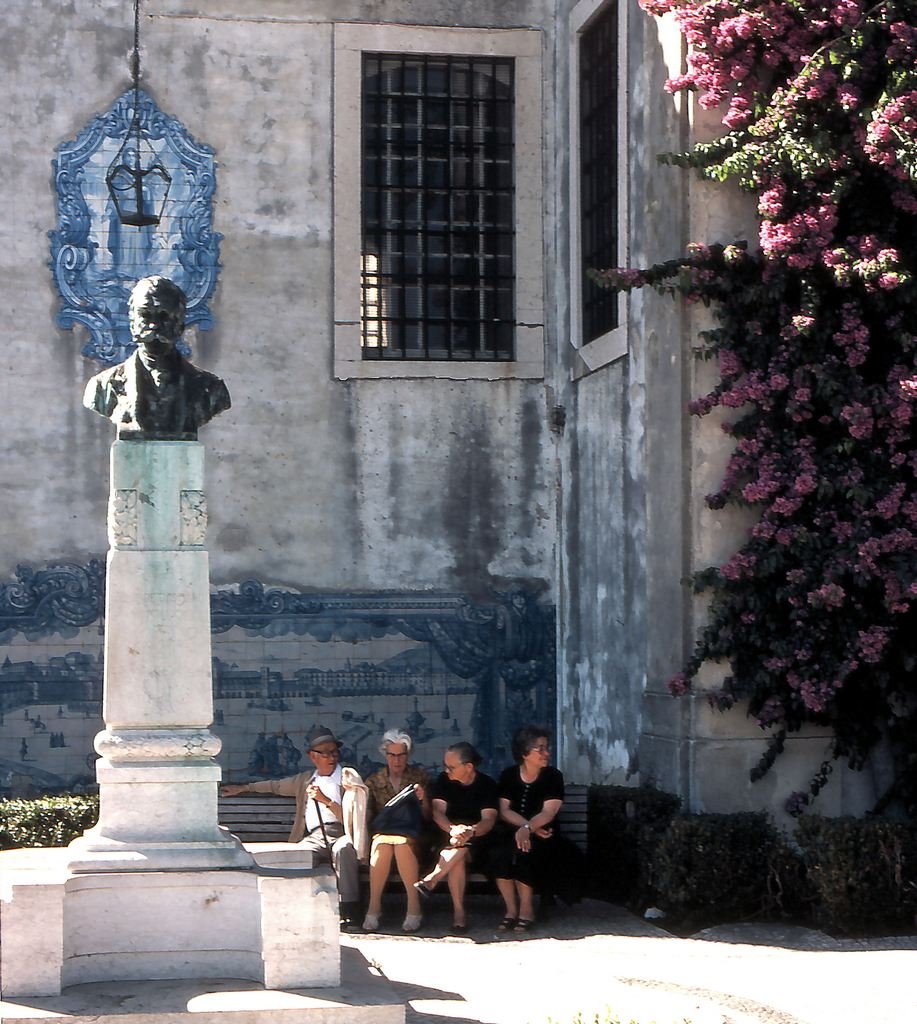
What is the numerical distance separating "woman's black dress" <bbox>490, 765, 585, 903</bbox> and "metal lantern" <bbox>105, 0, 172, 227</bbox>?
6.32 meters

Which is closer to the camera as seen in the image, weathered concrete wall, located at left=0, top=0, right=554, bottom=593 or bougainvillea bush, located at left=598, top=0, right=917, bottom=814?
bougainvillea bush, located at left=598, top=0, right=917, bottom=814

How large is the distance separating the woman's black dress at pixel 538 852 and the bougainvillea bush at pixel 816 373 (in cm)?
142

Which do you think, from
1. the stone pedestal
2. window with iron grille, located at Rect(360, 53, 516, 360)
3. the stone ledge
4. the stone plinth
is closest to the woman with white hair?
the stone pedestal

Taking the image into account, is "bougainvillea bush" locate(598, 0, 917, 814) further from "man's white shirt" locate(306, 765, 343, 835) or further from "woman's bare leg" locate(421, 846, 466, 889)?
"man's white shirt" locate(306, 765, 343, 835)

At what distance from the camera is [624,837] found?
1197cm

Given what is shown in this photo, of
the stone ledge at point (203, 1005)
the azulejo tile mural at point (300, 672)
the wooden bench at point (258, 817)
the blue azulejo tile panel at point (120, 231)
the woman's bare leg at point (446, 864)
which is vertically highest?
the blue azulejo tile panel at point (120, 231)

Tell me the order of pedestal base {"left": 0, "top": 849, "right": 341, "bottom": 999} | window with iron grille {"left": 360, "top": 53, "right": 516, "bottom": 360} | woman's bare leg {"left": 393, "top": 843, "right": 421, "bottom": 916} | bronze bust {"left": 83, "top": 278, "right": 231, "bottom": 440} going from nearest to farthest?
pedestal base {"left": 0, "top": 849, "right": 341, "bottom": 999}, bronze bust {"left": 83, "top": 278, "right": 231, "bottom": 440}, woman's bare leg {"left": 393, "top": 843, "right": 421, "bottom": 916}, window with iron grille {"left": 360, "top": 53, "right": 516, "bottom": 360}

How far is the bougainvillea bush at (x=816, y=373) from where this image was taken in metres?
12.0

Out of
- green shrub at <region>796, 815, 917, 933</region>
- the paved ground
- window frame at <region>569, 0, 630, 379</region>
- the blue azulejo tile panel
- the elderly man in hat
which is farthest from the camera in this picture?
the blue azulejo tile panel

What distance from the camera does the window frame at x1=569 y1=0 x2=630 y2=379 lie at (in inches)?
547

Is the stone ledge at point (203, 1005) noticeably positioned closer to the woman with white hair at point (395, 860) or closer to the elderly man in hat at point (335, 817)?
the woman with white hair at point (395, 860)

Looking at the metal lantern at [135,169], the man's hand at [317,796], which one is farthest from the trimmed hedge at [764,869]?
the metal lantern at [135,169]

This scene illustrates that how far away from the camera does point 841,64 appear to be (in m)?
12.1

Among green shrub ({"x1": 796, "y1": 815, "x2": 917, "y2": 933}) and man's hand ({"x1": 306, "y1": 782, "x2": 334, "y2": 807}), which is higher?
man's hand ({"x1": 306, "y1": 782, "x2": 334, "y2": 807})
